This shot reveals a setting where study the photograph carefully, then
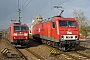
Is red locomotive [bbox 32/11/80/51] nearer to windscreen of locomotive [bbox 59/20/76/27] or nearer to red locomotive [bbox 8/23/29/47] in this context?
windscreen of locomotive [bbox 59/20/76/27]

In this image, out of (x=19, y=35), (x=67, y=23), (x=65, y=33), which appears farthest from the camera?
(x=19, y=35)

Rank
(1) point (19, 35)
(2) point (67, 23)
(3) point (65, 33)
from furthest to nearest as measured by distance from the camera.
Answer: (1) point (19, 35), (2) point (67, 23), (3) point (65, 33)

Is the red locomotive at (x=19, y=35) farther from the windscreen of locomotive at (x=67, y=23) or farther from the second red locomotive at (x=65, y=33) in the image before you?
the windscreen of locomotive at (x=67, y=23)

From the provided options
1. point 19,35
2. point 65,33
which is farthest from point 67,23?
point 19,35

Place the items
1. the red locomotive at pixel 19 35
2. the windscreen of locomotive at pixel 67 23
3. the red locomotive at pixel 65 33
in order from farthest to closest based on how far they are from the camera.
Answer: the red locomotive at pixel 19 35 < the windscreen of locomotive at pixel 67 23 < the red locomotive at pixel 65 33

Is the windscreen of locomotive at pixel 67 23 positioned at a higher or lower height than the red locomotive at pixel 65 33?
higher

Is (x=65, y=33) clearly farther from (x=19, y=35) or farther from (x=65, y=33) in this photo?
(x=19, y=35)

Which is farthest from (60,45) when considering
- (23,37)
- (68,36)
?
(23,37)

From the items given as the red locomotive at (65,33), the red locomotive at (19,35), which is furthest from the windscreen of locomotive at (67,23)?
the red locomotive at (19,35)

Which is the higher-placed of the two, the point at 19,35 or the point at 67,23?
the point at 67,23

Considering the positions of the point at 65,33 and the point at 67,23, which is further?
the point at 67,23

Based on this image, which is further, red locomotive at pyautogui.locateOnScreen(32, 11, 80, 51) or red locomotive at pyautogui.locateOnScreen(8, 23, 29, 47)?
red locomotive at pyautogui.locateOnScreen(8, 23, 29, 47)

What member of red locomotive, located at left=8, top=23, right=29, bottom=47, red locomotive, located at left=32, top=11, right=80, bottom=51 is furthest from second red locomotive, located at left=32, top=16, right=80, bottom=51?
red locomotive, located at left=8, top=23, right=29, bottom=47

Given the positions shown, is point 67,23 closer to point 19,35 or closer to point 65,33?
point 65,33
